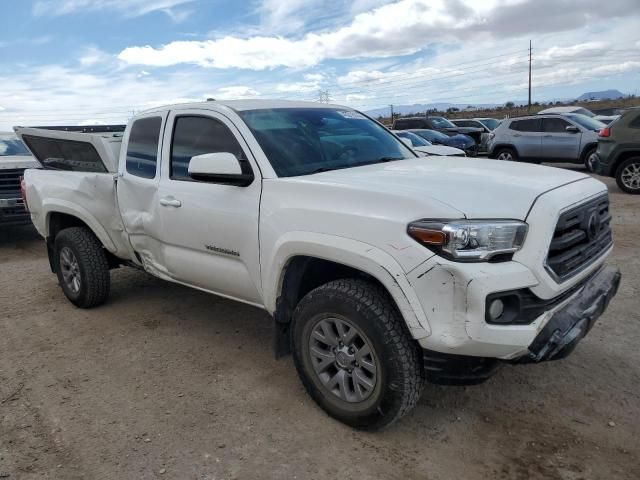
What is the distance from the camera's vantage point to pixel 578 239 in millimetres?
2916

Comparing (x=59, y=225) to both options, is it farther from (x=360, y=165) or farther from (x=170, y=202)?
(x=360, y=165)

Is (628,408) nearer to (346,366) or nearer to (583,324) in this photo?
(583,324)

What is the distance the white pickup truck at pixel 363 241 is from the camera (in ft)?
8.31

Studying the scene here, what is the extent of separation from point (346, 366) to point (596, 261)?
153 centimetres

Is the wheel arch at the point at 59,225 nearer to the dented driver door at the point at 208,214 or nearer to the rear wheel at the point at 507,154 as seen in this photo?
the dented driver door at the point at 208,214

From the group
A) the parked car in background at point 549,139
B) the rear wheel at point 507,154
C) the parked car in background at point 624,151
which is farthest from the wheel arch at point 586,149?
the parked car in background at point 624,151

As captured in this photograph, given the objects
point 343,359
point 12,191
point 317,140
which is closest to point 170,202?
point 317,140

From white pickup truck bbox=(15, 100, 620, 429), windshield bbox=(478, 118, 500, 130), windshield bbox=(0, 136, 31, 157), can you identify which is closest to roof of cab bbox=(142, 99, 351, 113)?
white pickup truck bbox=(15, 100, 620, 429)

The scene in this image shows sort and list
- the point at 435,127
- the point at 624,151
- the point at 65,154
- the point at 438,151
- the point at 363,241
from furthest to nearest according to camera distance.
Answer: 1. the point at 435,127
2. the point at 624,151
3. the point at 65,154
4. the point at 438,151
5. the point at 363,241

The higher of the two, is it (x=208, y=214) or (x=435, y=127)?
(x=435, y=127)

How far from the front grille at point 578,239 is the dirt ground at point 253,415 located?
2.99 feet

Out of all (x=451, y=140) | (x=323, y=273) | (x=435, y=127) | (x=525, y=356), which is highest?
(x=435, y=127)

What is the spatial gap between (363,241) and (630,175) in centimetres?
998

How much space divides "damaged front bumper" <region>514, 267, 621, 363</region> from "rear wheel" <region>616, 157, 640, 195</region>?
8846 mm
